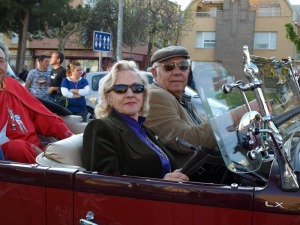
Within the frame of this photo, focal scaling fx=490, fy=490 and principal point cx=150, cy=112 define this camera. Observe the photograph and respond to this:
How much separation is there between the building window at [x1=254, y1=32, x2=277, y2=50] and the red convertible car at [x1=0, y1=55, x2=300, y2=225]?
40.9 m

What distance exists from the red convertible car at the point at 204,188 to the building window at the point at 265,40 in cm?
4090

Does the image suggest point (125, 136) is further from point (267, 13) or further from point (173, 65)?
point (267, 13)

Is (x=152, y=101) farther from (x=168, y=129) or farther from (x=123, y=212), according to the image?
(x=123, y=212)

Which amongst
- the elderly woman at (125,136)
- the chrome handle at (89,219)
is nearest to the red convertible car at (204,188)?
the chrome handle at (89,219)

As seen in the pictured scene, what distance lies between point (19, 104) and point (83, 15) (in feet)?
89.4

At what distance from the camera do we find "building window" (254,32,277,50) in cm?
4184

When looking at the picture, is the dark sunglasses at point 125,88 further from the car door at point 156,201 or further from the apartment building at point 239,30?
the apartment building at point 239,30

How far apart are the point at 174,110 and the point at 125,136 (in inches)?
24.1

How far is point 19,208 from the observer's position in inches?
90.5

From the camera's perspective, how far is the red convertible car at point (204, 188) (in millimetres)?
1800

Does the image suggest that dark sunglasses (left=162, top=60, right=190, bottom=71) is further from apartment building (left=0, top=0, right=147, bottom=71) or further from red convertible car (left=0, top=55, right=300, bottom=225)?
apartment building (left=0, top=0, right=147, bottom=71)

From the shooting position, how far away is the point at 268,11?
145 feet

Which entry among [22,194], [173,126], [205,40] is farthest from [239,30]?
[22,194]

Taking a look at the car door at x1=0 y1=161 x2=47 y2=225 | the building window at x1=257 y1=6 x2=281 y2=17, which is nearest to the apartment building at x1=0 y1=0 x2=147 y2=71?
the building window at x1=257 y1=6 x2=281 y2=17
